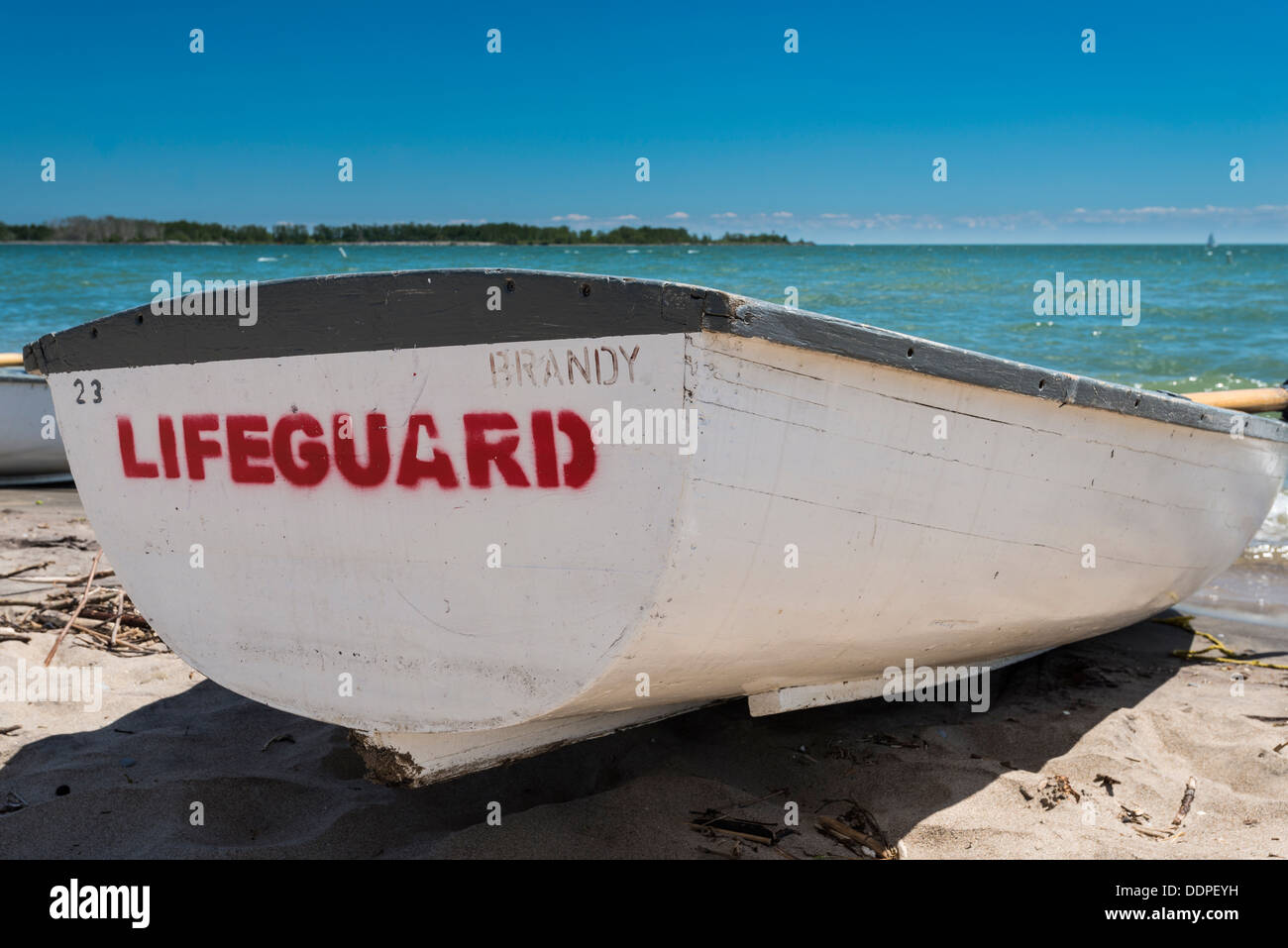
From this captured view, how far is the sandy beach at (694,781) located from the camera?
2.54 metres

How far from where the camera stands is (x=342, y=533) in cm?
229

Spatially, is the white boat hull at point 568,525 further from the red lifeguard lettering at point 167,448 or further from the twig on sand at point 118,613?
the twig on sand at point 118,613

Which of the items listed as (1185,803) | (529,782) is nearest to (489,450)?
(529,782)

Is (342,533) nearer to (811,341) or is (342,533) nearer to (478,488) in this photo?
(478,488)

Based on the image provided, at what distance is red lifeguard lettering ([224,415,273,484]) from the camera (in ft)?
7.60

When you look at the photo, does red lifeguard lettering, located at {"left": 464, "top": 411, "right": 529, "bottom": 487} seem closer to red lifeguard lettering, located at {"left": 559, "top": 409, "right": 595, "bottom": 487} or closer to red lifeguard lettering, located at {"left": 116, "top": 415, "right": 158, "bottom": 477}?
red lifeguard lettering, located at {"left": 559, "top": 409, "right": 595, "bottom": 487}

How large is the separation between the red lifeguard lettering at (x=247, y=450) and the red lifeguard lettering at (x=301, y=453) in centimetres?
4

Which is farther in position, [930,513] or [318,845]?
[318,845]

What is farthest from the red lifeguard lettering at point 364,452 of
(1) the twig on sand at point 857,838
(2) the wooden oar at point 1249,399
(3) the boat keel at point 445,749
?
(2) the wooden oar at point 1249,399

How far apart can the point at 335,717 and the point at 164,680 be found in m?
1.56

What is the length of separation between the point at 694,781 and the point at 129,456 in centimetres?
176

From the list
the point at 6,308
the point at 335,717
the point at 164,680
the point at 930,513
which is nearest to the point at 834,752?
the point at 930,513

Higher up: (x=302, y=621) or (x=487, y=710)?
(x=302, y=621)

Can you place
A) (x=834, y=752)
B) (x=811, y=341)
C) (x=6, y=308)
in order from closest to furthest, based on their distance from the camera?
1. (x=811, y=341)
2. (x=834, y=752)
3. (x=6, y=308)
